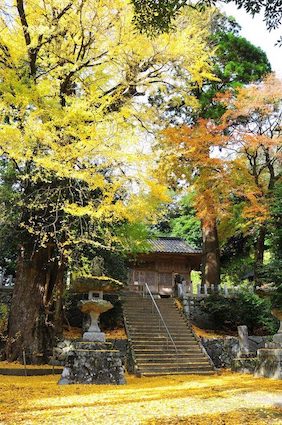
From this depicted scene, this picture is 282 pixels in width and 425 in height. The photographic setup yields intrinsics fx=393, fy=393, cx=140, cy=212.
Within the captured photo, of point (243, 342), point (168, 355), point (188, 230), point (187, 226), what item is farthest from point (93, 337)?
point (188, 230)

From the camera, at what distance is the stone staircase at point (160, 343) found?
12.4 m

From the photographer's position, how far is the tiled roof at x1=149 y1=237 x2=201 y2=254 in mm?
23359

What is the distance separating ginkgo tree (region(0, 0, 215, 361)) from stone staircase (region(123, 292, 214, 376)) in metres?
3.08

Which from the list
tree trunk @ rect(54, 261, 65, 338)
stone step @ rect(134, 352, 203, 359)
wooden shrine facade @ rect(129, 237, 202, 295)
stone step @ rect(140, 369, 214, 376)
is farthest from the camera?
wooden shrine facade @ rect(129, 237, 202, 295)

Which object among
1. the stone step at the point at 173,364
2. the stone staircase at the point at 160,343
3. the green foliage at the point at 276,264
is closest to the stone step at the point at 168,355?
the stone staircase at the point at 160,343

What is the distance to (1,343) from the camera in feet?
43.7

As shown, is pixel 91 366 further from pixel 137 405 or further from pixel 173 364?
pixel 173 364

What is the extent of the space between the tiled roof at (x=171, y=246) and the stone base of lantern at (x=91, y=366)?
13.0 metres

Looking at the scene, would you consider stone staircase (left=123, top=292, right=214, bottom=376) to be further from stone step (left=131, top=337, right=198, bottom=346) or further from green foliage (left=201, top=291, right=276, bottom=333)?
green foliage (left=201, top=291, right=276, bottom=333)

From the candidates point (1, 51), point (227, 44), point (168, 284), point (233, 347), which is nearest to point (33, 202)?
point (1, 51)

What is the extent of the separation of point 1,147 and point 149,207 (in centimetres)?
408

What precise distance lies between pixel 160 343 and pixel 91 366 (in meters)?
4.82

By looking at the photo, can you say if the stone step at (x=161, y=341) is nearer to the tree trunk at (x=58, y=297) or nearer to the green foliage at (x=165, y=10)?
the tree trunk at (x=58, y=297)

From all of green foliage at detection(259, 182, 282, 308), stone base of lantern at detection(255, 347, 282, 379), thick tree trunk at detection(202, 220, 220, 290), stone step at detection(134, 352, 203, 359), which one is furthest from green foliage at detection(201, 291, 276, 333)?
stone base of lantern at detection(255, 347, 282, 379)
